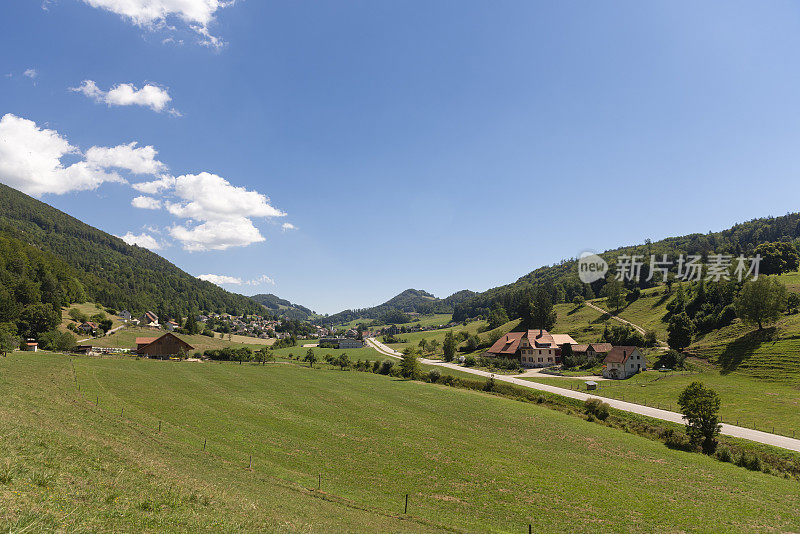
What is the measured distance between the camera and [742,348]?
80812mm

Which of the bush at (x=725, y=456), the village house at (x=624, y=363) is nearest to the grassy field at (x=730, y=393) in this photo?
the village house at (x=624, y=363)

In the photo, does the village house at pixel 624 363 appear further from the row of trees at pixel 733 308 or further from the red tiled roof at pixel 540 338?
the red tiled roof at pixel 540 338

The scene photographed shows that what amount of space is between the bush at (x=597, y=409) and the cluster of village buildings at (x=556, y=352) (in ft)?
124

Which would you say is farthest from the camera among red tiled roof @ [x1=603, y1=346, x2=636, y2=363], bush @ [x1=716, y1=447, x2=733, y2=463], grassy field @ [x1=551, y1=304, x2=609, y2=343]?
grassy field @ [x1=551, y1=304, x2=609, y2=343]

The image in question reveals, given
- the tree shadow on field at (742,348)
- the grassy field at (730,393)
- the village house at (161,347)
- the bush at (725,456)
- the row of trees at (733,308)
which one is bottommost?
the village house at (161,347)

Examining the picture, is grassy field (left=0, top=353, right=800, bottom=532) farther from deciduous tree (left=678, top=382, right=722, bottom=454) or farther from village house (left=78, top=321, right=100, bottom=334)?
village house (left=78, top=321, right=100, bottom=334)

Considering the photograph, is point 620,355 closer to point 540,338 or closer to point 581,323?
point 540,338

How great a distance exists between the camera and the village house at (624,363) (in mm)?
86562

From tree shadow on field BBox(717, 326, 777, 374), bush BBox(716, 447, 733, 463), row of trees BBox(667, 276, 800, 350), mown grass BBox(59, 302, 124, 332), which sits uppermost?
row of trees BBox(667, 276, 800, 350)

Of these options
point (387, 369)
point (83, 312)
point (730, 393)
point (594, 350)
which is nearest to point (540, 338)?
point (594, 350)

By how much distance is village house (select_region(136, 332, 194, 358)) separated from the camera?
10662cm

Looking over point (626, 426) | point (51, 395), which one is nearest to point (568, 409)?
point (626, 426)

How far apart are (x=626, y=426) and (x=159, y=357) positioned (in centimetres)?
11907

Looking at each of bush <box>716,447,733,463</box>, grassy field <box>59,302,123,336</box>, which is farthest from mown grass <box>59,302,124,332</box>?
bush <box>716,447,733,463</box>
